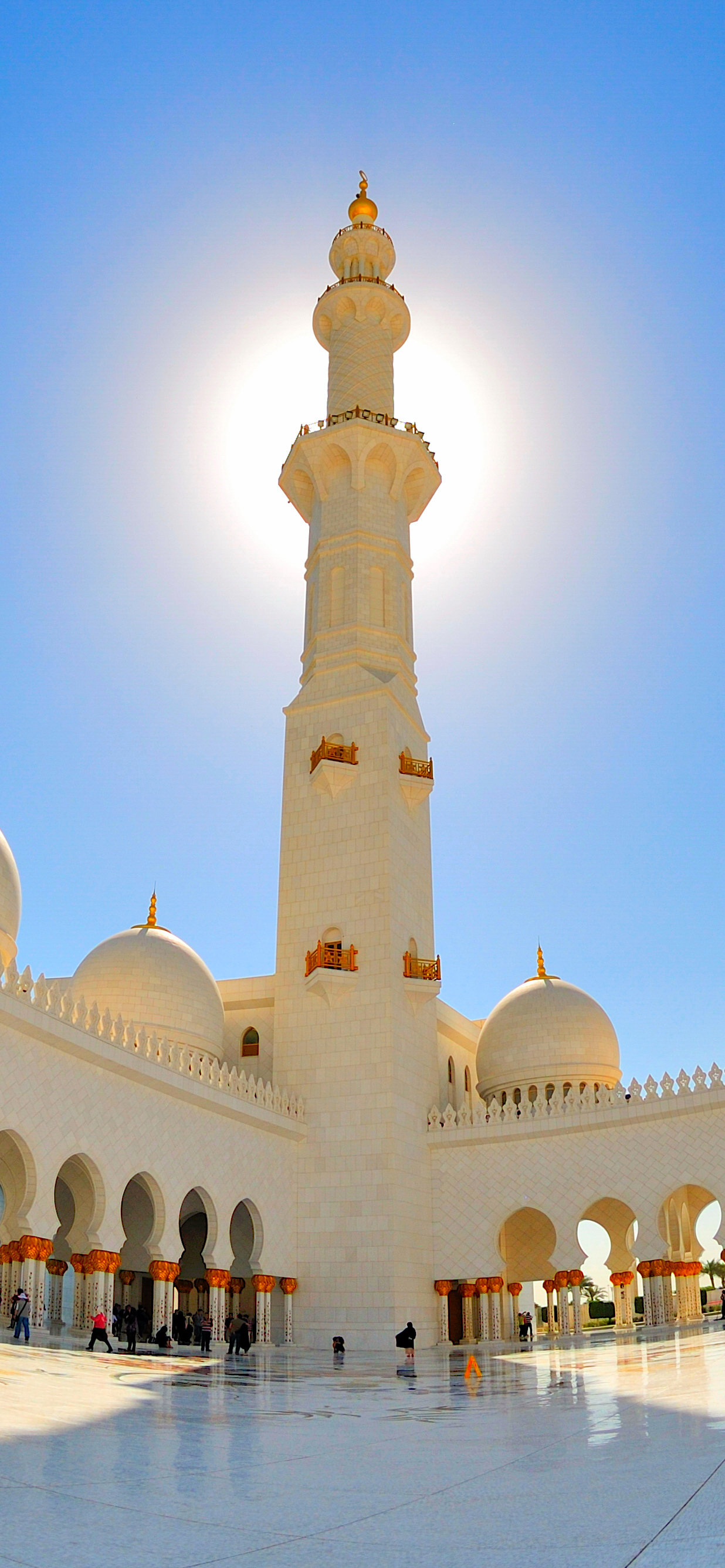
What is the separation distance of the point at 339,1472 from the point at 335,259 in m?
37.8

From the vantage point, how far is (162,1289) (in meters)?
23.4

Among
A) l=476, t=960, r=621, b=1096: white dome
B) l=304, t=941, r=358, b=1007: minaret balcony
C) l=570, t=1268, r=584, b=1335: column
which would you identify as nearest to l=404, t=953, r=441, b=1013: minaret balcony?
l=304, t=941, r=358, b=1007: minaret balcony

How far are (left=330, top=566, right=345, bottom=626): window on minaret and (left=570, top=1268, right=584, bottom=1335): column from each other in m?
17.5

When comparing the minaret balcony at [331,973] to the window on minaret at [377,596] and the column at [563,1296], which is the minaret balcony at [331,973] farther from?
the window on minaret at [377,596]

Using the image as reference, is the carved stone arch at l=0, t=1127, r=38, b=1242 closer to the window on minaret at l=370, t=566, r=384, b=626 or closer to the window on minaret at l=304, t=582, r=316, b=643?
the window on minaret at l=304, t=582, r=316, b=643

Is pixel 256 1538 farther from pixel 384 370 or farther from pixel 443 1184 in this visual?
pixel 384 370

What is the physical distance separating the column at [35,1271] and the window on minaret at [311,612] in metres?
19.2

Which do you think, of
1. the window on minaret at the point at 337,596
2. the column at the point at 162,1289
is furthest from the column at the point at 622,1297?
the window on minaret at the point at 337,596

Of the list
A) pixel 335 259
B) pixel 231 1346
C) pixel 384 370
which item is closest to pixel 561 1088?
pixel 231 1346

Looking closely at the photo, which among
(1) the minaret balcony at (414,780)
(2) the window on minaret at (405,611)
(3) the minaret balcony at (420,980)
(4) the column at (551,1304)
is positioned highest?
(2) the window on minaret at (405,611)

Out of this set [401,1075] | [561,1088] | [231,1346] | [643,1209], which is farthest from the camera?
[561,1088]

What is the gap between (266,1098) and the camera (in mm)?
27766

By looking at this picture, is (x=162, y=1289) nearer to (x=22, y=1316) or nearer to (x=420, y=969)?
(x=22, y=1316)

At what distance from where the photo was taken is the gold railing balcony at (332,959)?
29531mm
